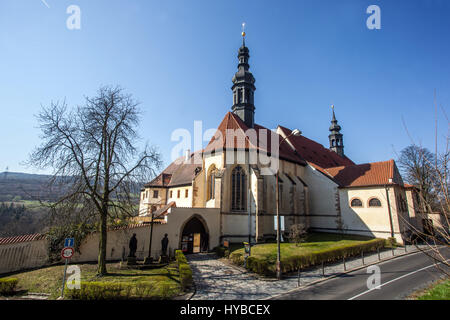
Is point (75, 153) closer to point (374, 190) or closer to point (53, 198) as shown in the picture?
point (53, 198)

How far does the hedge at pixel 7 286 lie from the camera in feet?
31.4

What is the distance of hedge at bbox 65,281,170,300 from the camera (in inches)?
358

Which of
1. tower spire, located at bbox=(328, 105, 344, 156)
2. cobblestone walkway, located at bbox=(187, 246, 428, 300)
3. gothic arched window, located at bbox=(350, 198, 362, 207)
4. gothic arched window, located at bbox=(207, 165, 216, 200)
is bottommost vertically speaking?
cobblestone walkway, located at bbox=(187, 246, 428, 300)

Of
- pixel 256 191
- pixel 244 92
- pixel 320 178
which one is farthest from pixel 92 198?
pixel 320 178

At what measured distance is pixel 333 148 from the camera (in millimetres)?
43188

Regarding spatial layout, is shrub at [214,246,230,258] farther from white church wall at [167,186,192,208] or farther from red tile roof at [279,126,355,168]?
red tile roof at [279,126,355,168]

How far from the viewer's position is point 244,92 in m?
27.2

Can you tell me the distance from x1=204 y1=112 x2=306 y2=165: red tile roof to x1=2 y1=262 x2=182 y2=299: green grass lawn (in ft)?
41.2

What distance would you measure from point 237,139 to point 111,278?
53.0 ft

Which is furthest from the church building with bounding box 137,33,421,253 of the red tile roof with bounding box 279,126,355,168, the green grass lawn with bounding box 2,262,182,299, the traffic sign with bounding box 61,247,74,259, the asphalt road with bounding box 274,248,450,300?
the traffic sign with bounding box 61,247,74,259

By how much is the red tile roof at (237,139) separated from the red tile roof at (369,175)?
6.36m

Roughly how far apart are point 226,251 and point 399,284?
437 inches

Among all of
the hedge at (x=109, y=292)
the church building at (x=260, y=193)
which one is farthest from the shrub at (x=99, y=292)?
the church building at (x=260, y=193)

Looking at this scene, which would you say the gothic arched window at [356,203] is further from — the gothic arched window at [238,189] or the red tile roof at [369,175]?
the gothic arched window at [238,189]
